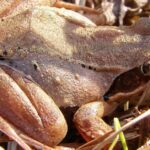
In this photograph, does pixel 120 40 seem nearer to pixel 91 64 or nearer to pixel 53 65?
pixel 91 64

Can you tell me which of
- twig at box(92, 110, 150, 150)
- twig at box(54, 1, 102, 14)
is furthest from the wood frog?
twig at box(54, 1, 102, 14)

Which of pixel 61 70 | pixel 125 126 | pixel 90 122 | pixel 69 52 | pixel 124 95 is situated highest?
pixel 69 52

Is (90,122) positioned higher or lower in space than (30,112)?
lower

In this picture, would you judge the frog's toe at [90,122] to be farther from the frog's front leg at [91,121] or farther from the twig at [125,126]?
the twig at [125,126]

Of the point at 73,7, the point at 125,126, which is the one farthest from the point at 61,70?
the point at 73,7

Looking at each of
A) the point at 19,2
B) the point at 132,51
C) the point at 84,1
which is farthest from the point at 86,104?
the point at 84,1

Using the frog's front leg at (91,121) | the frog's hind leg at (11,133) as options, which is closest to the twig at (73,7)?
the frog's front leg at (91,121)

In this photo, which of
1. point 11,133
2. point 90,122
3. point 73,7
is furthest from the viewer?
point 73,7

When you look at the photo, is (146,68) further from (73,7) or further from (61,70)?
(73,7)
